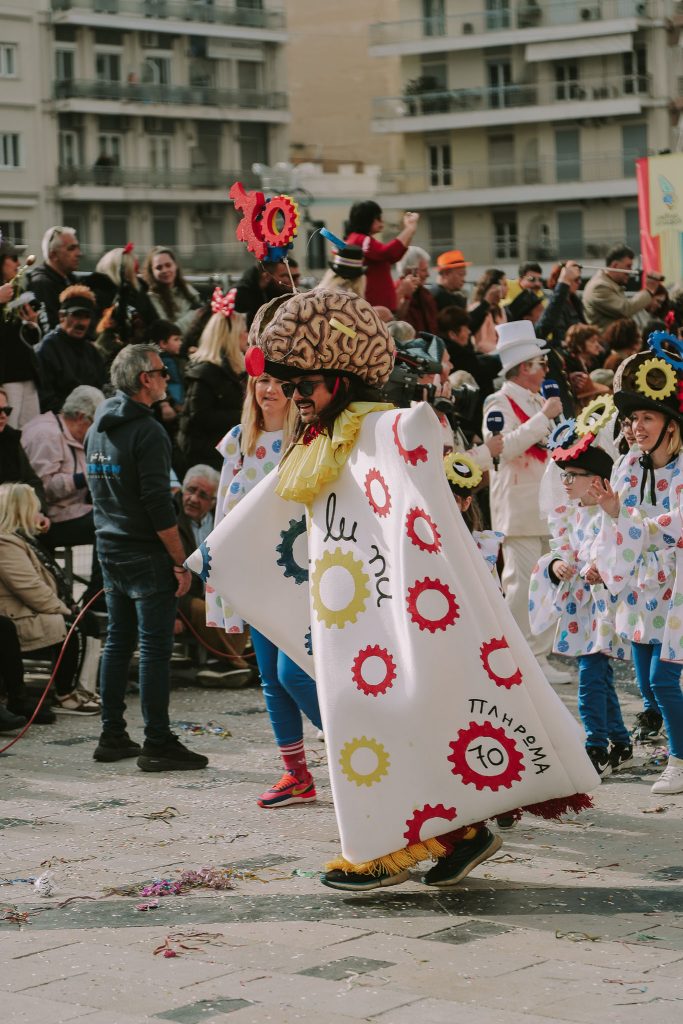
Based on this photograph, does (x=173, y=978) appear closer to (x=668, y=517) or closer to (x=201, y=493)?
(x=668, y=517)

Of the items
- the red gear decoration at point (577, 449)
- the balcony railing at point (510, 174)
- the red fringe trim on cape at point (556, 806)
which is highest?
the balcony railing at point (510, 174)

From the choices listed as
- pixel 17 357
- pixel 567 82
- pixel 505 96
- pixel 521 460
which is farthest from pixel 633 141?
pixel 521 460

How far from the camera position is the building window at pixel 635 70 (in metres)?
68.6

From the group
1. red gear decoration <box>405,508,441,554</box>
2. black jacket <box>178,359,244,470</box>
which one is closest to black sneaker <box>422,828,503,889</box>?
red gear decoration <box>405,508,441,554</box>

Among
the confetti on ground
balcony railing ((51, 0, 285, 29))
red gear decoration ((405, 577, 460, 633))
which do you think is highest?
balcony railing ((51, 0, 285, 29))

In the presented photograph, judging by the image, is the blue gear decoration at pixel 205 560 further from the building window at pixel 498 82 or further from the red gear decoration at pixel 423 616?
the building window at pixel 498 82

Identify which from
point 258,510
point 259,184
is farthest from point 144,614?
point 259,184

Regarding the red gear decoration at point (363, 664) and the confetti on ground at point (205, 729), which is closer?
the red gear decoration at point (363, 664)

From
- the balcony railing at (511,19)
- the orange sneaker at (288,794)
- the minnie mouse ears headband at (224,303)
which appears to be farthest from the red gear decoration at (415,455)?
the balcony railing at (511,19)

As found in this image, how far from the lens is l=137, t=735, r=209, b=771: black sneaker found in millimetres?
9148

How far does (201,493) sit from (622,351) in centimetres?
462

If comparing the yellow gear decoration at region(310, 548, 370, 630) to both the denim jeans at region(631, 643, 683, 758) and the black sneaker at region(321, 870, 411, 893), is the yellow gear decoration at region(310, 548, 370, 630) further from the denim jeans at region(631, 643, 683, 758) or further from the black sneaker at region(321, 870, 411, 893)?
the denim jeans at region(631, 643, 683, 758)

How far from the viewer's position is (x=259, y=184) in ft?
243

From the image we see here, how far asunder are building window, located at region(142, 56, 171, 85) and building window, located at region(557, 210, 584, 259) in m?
16.3
